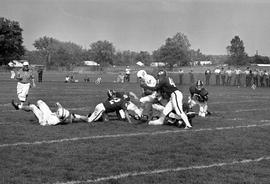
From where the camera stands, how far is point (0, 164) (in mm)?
7367

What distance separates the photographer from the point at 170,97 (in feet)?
40.7

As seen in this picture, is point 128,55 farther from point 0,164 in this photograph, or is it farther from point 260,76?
point 0,164

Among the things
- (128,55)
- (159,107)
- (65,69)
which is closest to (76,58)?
(128,55)

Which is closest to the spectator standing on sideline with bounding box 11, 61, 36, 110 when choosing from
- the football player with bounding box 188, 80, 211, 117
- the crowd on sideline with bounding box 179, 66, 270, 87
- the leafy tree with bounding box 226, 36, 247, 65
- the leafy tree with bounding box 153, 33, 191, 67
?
the football player with bounding box 188, 80, 211, 117

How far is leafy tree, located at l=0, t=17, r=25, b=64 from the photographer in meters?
61.6

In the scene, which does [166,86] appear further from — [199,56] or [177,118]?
[199,56]

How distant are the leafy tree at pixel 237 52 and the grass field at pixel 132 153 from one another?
249 ft

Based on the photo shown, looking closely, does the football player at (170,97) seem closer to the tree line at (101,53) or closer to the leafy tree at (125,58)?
the tree line at (101,53)

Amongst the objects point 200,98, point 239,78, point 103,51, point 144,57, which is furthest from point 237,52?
point 200,98

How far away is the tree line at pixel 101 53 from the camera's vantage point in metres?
62.8

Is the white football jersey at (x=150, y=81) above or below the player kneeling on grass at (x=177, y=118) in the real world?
above

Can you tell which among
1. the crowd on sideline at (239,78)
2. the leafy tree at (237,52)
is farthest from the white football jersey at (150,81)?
the leafy tree at (237,52)

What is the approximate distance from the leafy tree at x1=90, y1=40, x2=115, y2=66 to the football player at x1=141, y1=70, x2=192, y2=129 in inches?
3653

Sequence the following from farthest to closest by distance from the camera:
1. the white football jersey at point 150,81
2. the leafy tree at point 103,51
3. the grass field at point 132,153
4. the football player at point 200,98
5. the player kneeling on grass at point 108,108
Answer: the leafy tree at point 103,51
the football player at point 200,98
the white football jersey at point 150,81
the player kneeling on grass at point 108,108
the grass field at point 132,153
